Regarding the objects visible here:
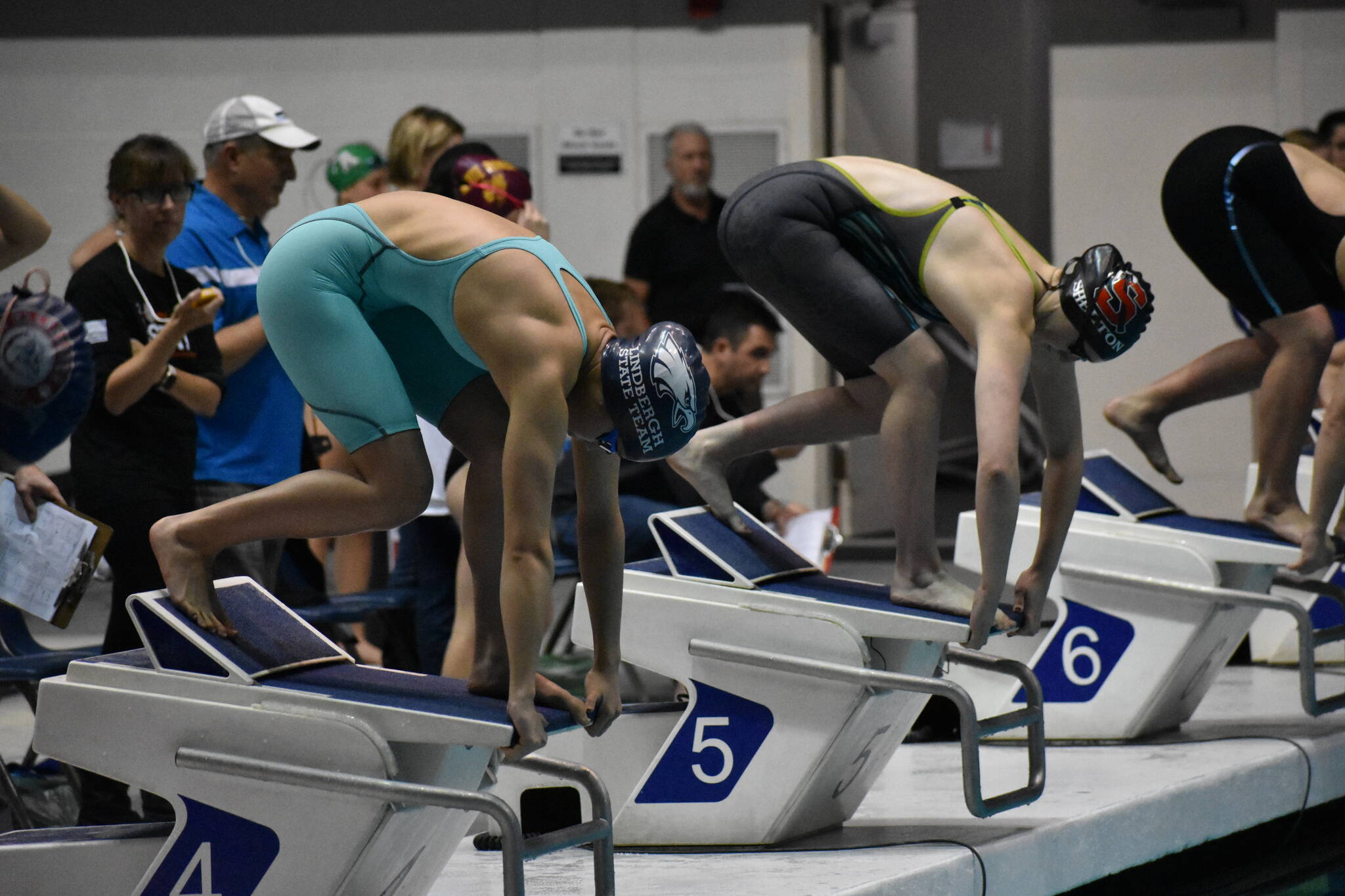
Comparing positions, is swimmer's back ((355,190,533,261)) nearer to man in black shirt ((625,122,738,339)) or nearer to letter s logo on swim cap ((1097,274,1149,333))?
letter s logo on swim cap ((1097,274,1149,333))

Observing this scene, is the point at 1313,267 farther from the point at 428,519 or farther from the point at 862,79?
the point at 862,79

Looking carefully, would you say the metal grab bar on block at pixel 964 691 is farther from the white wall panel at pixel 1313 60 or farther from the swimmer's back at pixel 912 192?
the white wall panel at pixel 1313 60

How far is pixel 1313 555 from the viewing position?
13.8 feet

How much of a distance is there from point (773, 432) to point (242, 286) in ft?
5.01

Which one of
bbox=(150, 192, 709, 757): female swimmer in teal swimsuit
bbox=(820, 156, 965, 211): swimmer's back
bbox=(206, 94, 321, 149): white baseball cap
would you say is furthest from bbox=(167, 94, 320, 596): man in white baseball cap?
bbox=(820, 156, 965, 211): swimmer's back

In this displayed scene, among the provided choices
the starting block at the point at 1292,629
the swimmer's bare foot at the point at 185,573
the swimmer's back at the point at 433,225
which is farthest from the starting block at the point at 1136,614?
the swimmer's bare foot at the point at 185,573

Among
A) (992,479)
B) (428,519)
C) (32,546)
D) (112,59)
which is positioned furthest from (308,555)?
(112,59)

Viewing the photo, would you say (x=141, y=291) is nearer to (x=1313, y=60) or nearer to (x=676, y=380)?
(x=676, y=380)

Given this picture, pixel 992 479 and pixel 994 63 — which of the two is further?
pixel 994 63

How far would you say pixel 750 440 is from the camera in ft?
12.4

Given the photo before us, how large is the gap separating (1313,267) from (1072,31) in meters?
5.44

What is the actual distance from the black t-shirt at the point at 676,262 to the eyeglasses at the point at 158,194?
3215 millimetres

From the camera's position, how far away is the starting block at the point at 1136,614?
4.30m

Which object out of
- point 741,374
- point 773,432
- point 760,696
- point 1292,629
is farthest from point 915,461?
point 1292,629
